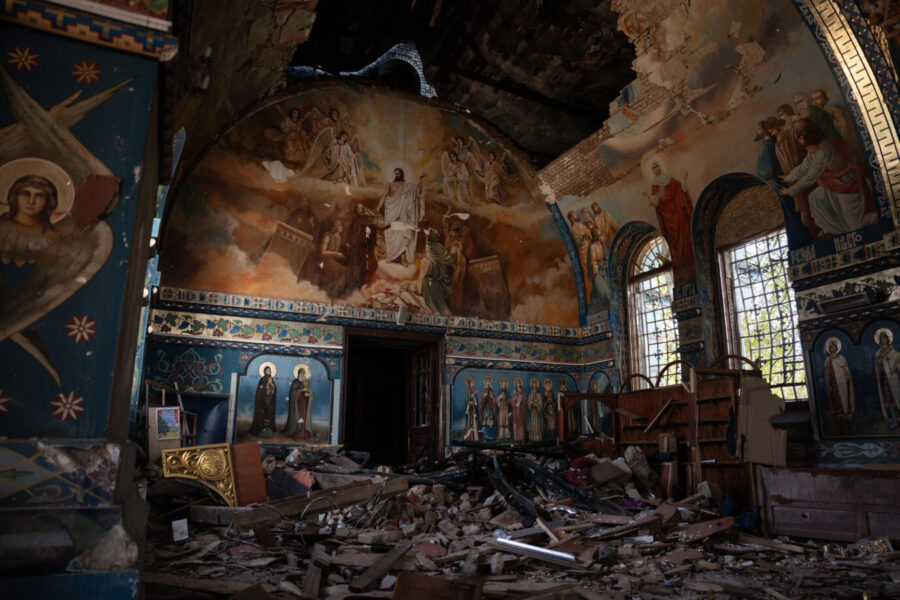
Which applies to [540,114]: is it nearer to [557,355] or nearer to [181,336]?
[557,355]

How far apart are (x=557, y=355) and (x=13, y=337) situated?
11.9 m

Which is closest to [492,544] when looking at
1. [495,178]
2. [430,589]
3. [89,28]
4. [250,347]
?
[430,589]

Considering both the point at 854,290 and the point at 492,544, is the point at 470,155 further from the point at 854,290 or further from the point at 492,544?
the point at 492,544

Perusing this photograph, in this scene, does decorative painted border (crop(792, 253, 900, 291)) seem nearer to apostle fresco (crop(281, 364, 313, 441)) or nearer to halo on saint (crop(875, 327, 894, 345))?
halo on saint (crop(875, 327, 894, 345))

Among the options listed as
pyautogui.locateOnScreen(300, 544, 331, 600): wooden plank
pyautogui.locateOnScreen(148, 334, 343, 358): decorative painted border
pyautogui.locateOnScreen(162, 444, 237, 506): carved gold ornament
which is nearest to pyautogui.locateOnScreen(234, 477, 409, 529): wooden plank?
pyautogui.locateOnScreen(162, 444, 237, 506): carved gold ornament

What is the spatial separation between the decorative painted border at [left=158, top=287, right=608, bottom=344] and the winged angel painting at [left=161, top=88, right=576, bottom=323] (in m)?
0.17

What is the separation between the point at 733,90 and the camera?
32.1 feet

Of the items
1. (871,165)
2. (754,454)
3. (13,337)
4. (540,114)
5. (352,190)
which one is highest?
(540,114)

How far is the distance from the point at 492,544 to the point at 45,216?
4295 millimetres

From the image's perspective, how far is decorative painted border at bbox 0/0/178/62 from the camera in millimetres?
3281

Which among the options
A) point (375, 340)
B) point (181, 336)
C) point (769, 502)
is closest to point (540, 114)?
point (375, 340)

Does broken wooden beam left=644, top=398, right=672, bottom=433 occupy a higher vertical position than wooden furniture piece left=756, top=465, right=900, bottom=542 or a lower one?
higher

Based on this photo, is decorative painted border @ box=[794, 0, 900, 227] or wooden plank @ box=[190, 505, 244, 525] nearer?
wooden plank @ box=[190, 505, 244, 525]

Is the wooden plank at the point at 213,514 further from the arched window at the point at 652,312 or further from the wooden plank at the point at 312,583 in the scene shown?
the arched window at the point at 652,312
